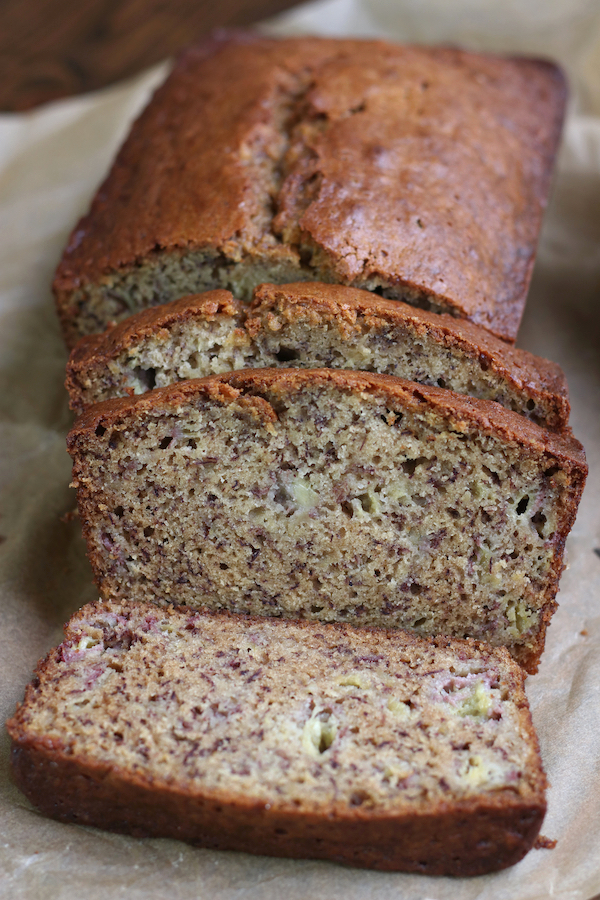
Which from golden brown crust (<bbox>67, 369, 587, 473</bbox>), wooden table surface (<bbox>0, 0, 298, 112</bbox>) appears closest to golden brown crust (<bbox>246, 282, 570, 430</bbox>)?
golden brown crust (<bbox>67, 369, 587, 473</bbox>)

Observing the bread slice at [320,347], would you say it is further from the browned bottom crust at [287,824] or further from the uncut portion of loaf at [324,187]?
the browned bottom crust at [287,824]

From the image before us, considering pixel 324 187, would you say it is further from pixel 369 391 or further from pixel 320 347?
pixel 369 391

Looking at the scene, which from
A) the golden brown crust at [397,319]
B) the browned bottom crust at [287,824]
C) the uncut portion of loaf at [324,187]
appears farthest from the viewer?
the uncut portion of loaf at [324,187]

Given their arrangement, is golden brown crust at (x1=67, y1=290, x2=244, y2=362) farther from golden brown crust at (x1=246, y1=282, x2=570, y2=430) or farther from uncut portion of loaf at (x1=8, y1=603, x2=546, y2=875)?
uncut portion of loaf at (x1=8, y1=603, x2=546, y2=875)

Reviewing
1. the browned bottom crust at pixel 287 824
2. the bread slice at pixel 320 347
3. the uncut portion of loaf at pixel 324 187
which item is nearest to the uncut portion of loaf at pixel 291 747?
the browned bottom crust at pixel 287 824

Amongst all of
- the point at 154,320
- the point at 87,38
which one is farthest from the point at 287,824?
the point at 87,38
